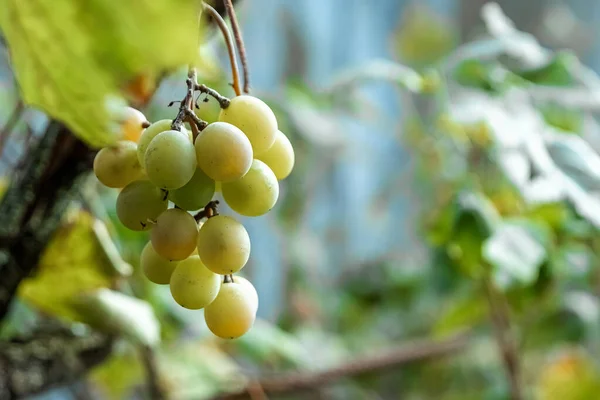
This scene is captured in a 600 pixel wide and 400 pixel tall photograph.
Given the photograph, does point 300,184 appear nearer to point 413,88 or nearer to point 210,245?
point 413,88

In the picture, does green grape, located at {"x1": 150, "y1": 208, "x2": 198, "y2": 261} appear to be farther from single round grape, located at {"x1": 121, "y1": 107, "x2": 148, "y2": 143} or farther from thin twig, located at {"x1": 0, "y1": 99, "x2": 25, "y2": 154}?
thin twig, located at {"x1": 0, "y1": 99, "x2": 25, "y2": 154}

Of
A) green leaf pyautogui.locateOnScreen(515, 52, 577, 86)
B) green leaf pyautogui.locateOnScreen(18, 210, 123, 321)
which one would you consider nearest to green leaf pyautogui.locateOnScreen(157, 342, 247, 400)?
green leaf pyautogui.locateOnScreen(18, 210, 123, 321)

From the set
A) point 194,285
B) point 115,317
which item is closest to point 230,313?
point 194,285

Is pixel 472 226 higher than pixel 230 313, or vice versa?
pixel 472 226

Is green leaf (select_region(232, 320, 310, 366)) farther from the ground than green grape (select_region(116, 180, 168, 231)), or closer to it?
farther from the ground

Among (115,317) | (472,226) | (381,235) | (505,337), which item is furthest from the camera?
(381,235)

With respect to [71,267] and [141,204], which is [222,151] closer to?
[141,204]
